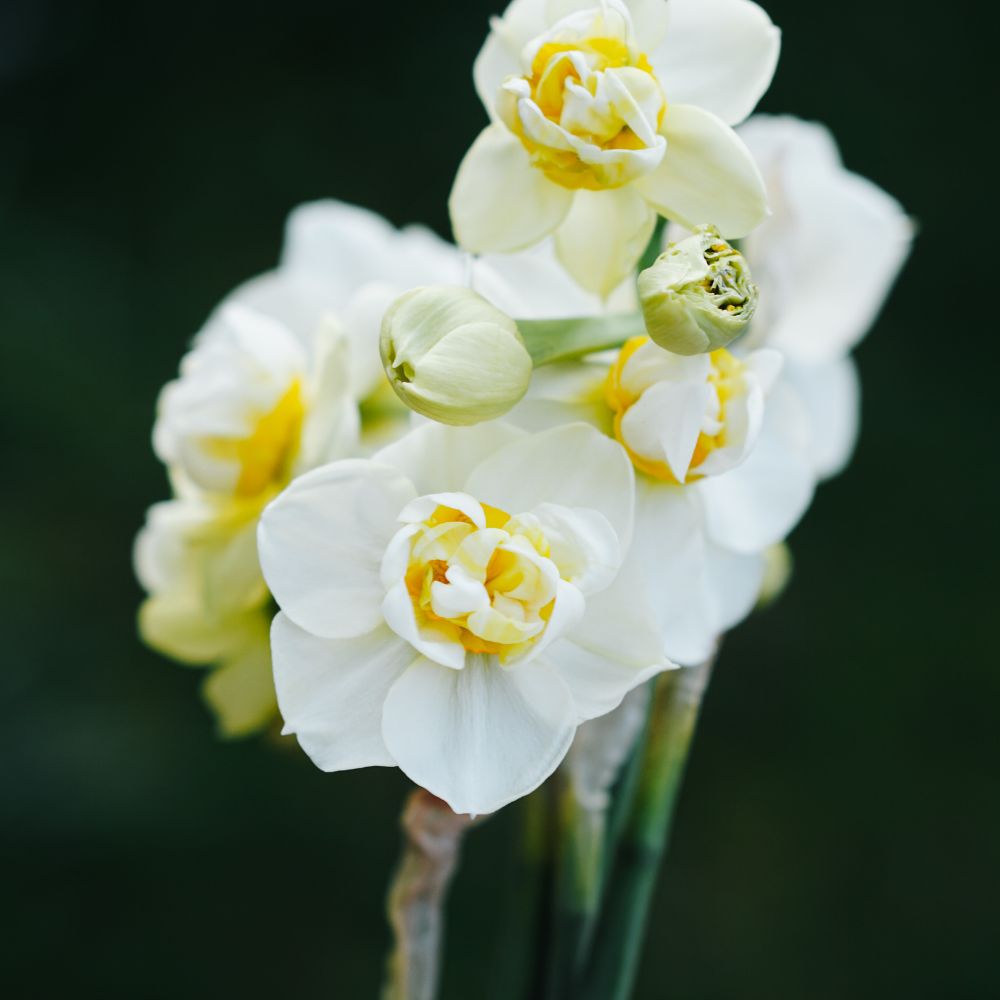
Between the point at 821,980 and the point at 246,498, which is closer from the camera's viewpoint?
the point at 246,498

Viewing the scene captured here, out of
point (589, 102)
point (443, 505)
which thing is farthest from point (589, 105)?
point (443, 505)

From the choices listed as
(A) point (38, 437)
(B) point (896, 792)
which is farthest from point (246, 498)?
(B) point (896, 792)

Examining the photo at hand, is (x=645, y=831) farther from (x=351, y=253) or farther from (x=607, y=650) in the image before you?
(x=351, y=253)

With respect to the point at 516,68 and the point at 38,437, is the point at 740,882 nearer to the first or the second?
the point at 38,437

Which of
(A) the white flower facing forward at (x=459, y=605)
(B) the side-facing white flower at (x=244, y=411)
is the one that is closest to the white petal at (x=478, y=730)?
(A) the white flower facing forward at (x=459, y=605)

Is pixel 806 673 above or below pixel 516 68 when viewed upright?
below

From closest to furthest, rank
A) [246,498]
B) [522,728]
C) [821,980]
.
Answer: [522,728] < [246,498] < [821,980]

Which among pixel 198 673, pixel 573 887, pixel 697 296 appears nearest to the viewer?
pixel 697 296

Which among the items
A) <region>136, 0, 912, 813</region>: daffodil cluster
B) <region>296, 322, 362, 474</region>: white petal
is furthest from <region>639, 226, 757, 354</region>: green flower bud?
<region>296, 322, 362, 474</region>: white petal

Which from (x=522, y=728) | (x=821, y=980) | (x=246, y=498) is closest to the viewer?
(x=522, y=728)
